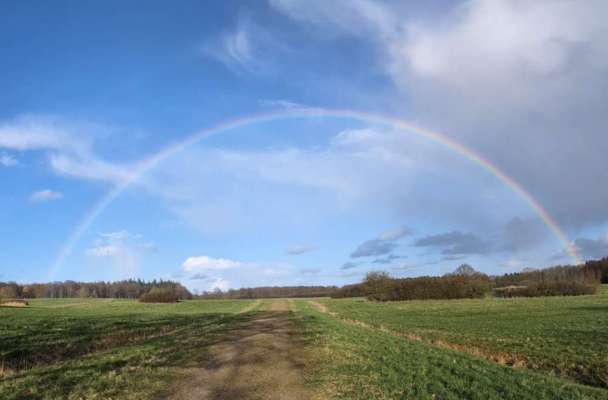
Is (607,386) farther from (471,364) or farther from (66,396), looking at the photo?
(66,396)

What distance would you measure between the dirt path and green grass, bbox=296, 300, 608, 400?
0.80m

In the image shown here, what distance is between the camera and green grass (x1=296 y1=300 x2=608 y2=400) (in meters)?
11.0

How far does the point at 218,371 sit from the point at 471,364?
901cm

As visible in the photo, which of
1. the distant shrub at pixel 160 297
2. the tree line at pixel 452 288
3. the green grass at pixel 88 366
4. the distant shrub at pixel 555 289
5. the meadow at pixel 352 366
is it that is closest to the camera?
the green grass at pixel 88 366

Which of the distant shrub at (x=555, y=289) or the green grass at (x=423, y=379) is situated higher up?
the green grass at (x=423, y=379)

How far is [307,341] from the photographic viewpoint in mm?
22031

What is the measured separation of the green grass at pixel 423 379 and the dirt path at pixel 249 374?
0.80 metres

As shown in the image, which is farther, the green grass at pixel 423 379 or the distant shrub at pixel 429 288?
the distant shrub at pixel 429 288

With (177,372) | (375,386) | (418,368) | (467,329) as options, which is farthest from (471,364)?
(467,329)

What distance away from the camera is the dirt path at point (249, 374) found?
36.1ft

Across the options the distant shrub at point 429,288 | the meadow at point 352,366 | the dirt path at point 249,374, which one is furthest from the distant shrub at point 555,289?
the dirt path at point 249,374

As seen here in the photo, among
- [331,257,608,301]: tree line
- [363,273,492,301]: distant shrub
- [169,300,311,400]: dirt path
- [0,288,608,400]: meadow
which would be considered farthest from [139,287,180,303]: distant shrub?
[169,300,311,400]: dirt path

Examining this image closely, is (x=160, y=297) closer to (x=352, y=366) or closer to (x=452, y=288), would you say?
(x=452, y=288)

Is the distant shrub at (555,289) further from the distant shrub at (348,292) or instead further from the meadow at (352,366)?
the meadow at (352,366)
